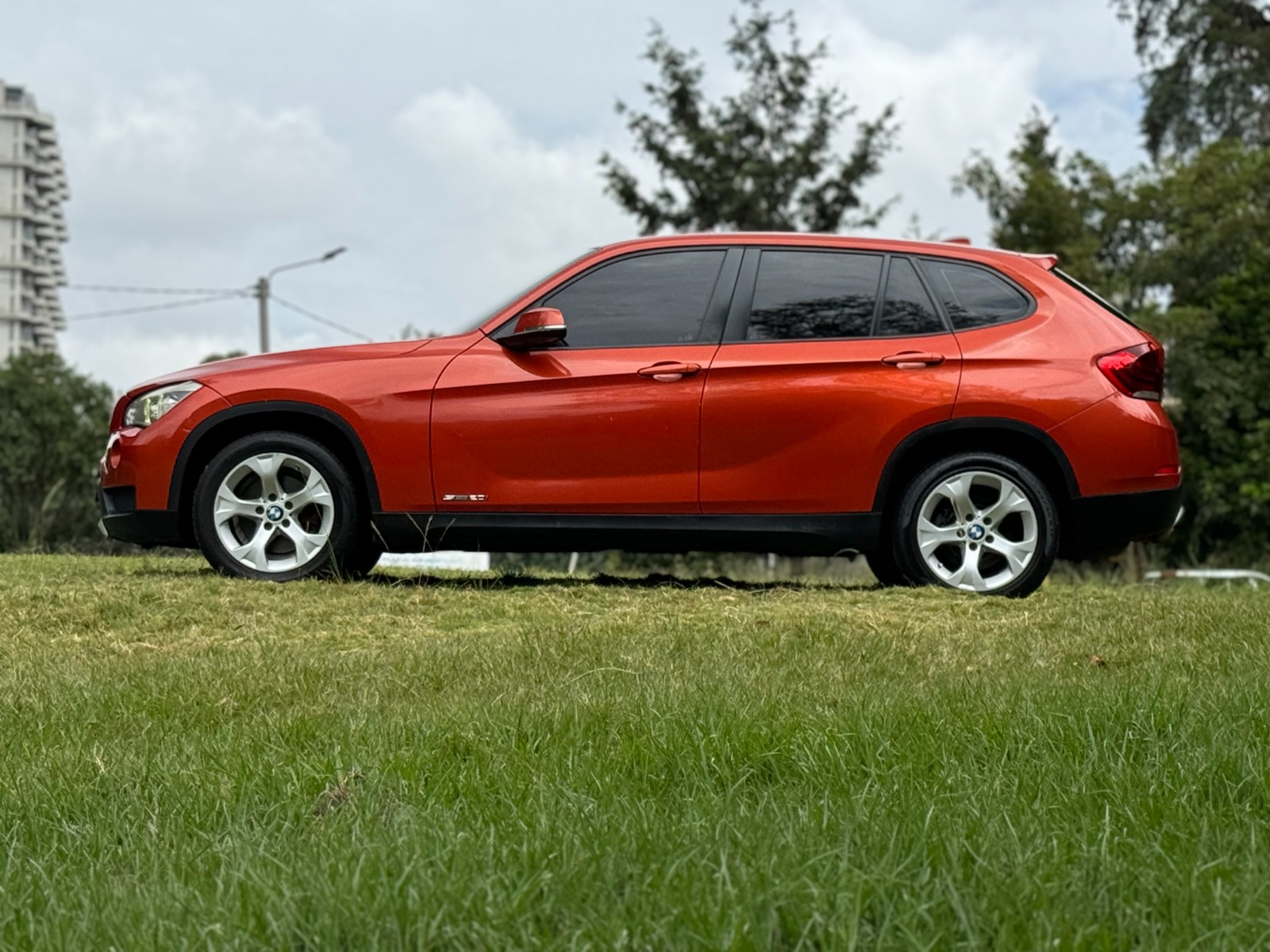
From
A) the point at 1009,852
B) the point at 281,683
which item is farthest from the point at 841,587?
the point at 1009,852

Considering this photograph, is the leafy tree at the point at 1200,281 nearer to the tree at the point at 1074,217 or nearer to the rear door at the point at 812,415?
the tree at the point at 1074,217

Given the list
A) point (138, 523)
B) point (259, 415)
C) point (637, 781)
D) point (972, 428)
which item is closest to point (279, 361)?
point (259, 415)

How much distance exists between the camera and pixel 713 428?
7117mm

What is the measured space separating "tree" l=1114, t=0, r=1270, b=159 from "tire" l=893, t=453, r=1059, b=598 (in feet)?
88.4

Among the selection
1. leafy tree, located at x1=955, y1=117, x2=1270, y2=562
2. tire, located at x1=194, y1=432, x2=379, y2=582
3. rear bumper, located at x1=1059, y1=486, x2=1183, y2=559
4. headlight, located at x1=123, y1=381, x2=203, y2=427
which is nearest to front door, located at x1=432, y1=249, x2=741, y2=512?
tire, located at x1=194, y1=432, x2=379, y2=582

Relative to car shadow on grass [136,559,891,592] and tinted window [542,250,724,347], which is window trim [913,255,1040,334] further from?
car shadow on grass [136,559,891,592]

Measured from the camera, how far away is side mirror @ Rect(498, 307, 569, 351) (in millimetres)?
7055

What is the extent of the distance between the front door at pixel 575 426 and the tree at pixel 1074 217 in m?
23.7

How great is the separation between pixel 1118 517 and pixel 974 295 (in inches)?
51.0

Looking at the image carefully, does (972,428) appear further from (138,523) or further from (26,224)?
(26,224)

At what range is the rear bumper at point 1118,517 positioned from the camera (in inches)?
284

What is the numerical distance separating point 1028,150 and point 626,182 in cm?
890

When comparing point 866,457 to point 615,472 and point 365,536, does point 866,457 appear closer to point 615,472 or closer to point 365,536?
point 615,472

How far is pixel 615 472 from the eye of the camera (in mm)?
7180
